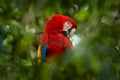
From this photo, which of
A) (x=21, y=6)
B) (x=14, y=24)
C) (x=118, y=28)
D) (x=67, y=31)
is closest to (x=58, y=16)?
(x=67, y=31)

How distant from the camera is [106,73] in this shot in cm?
42

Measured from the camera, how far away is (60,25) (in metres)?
1.04

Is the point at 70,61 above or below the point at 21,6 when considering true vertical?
below

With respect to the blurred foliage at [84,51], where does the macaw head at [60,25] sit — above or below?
above

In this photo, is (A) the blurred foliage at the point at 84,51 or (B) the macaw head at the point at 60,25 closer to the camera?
(A) the blurred foliage at the point at 84,51

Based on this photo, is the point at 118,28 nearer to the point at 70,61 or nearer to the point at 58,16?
the point at 70,61

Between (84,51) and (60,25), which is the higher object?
(60,25)

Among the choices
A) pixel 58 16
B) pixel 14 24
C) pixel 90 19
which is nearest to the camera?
pixel 90 19

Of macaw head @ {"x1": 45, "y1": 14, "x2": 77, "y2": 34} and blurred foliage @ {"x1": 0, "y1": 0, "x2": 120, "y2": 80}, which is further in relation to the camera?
macaw head @ {"x1": 45, "y1": 14, "x2": 77, "y2": 34}

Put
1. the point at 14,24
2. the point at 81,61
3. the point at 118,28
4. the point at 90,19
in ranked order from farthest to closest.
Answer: the point at 14,24
the point at 90,19
the point at 118,28
the point at 81,61

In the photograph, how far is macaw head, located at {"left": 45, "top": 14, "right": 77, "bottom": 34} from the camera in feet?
3.27

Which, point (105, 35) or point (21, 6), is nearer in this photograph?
point (105, 35)

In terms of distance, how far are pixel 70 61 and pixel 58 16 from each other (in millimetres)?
590

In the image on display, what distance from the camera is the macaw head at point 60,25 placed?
3.27 ft
